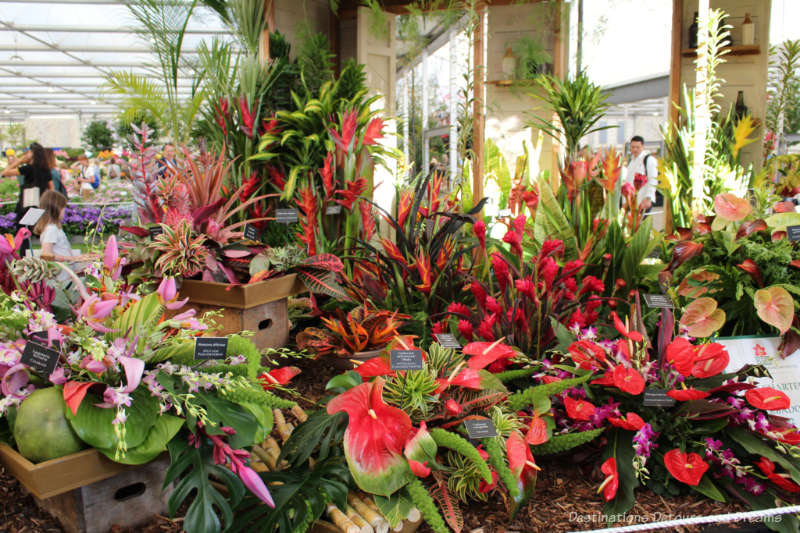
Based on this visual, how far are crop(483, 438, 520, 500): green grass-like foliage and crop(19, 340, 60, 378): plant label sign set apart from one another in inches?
37.6

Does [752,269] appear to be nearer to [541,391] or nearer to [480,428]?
[541,391]

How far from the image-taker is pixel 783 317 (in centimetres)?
171

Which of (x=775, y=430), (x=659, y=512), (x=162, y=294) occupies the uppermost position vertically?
(x=162, y=294)

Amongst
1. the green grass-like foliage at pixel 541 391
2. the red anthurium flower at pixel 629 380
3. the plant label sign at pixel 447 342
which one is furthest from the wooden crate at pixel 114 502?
the red anthurium flower at pixel 629 380

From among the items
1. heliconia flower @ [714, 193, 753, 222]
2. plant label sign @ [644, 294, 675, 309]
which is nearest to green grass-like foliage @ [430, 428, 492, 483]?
plant label sign @ [644, 294, 675, 309]

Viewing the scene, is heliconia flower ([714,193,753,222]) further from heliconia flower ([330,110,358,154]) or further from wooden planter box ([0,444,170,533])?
wooden planter box ([0,444,170,533])

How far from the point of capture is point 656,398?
1477 mm

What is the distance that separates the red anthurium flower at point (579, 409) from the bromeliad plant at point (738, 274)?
0.51 m

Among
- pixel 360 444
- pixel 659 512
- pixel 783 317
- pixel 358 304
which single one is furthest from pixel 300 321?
pixel 783 317

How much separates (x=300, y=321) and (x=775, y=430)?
185 centimetres

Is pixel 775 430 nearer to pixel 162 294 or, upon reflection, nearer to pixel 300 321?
pixel 162 294

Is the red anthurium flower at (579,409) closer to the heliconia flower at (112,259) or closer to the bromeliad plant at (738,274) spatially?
the bromeliad plant at (738,274)

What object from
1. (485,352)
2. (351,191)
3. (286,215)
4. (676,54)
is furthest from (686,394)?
(676,54)

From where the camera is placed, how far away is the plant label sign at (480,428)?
1361mm
